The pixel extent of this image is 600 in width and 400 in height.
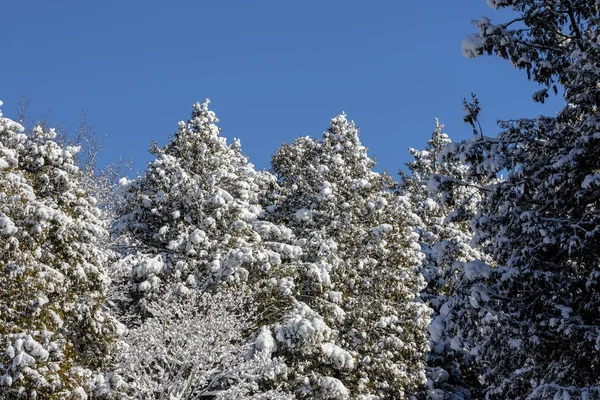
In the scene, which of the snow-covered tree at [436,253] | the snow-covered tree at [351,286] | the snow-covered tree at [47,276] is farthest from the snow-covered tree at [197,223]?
the snow-covered tree at [436,253]

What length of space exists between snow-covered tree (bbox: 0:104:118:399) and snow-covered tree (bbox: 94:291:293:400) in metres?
0.71

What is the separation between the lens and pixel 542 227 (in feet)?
32.4

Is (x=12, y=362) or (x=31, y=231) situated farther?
(x=31, y=231)

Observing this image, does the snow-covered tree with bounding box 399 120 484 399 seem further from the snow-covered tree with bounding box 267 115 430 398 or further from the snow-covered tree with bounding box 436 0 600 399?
the snow-covered tree with bounding box 436 0 600 399

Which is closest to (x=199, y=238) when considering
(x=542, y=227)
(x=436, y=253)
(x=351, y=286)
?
(x=351, y=286)

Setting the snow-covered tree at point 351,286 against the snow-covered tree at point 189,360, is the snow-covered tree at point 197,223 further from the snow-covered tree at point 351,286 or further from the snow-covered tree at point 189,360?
the snow-covered tree at point 189,360

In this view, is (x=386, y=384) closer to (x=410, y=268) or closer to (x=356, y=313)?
(x=356, y=313)

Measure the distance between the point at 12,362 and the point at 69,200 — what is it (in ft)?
12.7

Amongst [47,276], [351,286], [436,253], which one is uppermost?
[436,253]

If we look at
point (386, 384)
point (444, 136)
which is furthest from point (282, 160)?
point (386, 384)

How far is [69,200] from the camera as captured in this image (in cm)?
1441

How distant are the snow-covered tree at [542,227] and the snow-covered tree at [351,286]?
633 centimetres

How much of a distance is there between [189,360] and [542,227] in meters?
8.43

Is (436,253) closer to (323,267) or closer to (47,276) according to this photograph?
(323,267)
